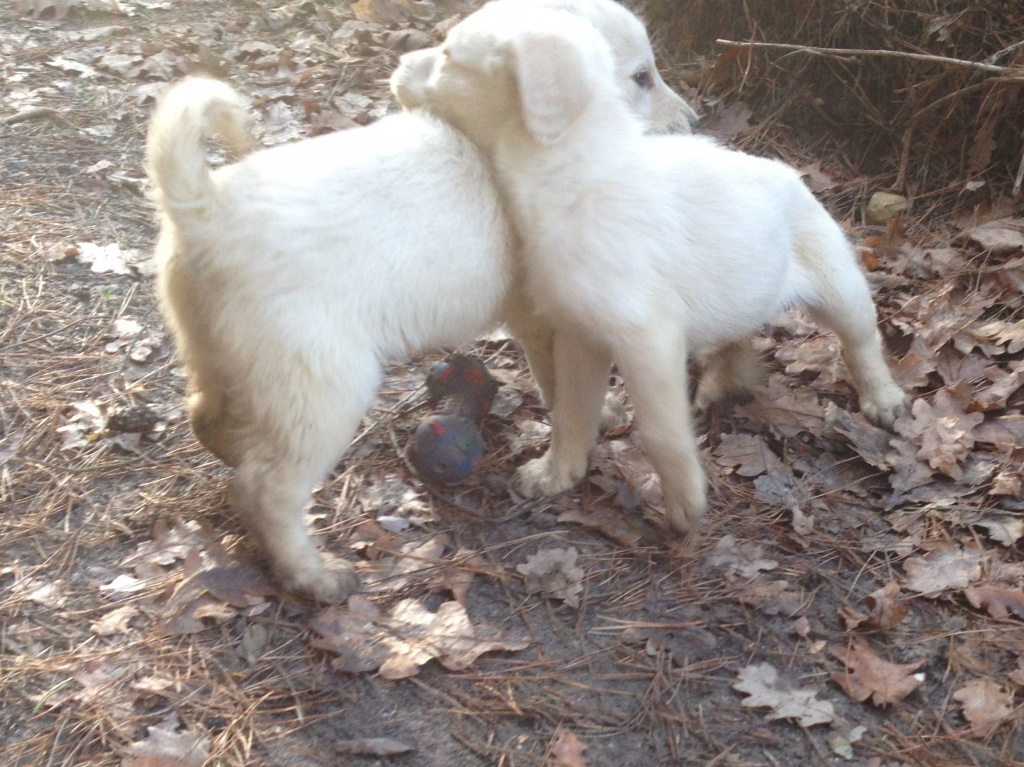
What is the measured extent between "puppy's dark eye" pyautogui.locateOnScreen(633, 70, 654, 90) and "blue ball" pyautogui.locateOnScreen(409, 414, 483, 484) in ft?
4.50

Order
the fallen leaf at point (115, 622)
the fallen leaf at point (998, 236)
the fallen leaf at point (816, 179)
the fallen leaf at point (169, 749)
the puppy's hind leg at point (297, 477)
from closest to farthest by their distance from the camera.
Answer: the fallen leaf at point (169, 749)
the puppy's hind leg at point (297, 477)
the fallen leaf at point (115, 622)
the fallen leaf at point (998, 236)
the fallen leaf at point (816, 179)

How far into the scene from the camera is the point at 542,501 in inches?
116

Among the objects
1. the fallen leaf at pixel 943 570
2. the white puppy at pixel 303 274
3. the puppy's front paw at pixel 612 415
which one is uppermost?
the white puppy at pixel 303 274

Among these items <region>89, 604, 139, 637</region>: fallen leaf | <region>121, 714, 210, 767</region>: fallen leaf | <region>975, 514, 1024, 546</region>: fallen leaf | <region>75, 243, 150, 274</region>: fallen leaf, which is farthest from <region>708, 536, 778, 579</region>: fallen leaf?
<region>75, 243, 150, 274</region>: fallen leaf

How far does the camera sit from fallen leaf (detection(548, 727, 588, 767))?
6.88 ft

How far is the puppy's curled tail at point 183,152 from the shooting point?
2178mm

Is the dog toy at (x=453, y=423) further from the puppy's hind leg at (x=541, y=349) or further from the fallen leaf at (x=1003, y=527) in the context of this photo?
the fallen leaf at (x=1003, y=527)

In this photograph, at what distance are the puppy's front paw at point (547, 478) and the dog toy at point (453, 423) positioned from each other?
174mm

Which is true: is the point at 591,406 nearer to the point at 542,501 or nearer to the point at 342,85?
the point at 542,501

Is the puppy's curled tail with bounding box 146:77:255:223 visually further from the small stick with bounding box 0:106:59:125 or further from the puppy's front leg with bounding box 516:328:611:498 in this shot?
the small stick with bounding box 0:106:59:125

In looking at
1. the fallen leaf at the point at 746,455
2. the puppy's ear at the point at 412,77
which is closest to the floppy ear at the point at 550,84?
the puppy's ear at the point at 412,77

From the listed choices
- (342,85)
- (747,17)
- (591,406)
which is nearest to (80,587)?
(591,406)

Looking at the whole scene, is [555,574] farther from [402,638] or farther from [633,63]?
[633,63]

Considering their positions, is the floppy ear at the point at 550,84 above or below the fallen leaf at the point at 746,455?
above
